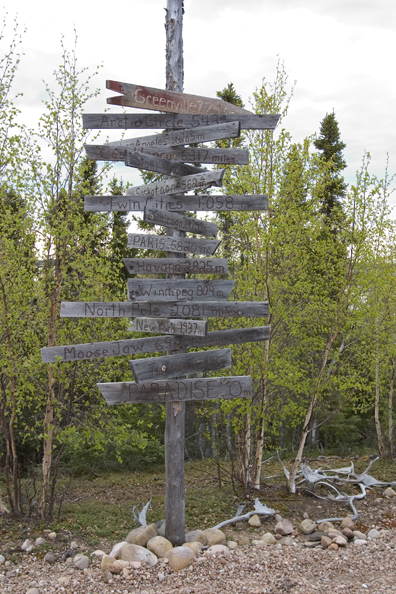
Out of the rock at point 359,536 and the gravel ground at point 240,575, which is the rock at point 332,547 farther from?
the rock at point 359,536

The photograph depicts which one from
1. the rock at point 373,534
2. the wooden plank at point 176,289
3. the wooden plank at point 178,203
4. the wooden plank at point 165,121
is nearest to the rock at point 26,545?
the wooden plank at point 176,289

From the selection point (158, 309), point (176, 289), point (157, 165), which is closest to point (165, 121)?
point (157, 165)

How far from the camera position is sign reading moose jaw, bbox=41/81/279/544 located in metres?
5.74

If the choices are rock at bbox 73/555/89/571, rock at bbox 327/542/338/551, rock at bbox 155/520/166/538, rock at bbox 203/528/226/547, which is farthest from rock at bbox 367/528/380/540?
rock at bbox 73/555/89/571

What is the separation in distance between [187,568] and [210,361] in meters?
2.23

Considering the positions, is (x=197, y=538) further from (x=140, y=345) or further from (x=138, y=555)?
(x=140, y=345)

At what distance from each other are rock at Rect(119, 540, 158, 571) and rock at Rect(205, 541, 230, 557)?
61 cm

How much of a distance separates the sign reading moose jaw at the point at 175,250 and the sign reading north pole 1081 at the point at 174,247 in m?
0.01

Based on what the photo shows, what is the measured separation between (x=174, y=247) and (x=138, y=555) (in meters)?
3.48

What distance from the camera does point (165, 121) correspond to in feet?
20.4

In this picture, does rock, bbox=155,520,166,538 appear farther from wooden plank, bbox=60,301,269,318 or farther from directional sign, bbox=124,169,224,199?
directional sign, bbox=124,169,224,199

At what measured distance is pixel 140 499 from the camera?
406 inches

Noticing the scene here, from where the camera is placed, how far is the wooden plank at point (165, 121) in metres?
6.14

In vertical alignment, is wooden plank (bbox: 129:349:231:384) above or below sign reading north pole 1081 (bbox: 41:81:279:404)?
below
